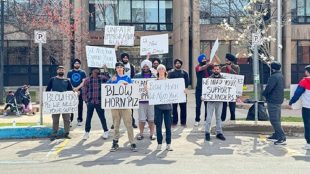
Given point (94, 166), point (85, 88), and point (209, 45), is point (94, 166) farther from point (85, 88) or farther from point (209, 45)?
point (209, 45)

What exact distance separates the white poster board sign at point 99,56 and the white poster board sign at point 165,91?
2.32 meters

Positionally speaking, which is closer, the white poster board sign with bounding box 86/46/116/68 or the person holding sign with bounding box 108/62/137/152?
the person holding sign with bounding box 108/62/137/152

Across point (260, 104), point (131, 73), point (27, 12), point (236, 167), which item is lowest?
point (236, 167)

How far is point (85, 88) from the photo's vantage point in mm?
10500

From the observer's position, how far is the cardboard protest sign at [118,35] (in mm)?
12641

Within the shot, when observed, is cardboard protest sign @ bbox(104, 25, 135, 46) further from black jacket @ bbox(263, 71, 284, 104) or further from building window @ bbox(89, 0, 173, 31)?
building window @ bbox(89, 0, 173, 31)

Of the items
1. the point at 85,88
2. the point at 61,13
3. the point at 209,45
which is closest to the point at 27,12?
the point at 61,13

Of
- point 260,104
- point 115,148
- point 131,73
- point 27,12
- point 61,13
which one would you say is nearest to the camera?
point 115,148

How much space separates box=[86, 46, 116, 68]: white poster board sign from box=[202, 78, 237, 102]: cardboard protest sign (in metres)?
2.85

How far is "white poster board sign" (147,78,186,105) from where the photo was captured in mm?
9336

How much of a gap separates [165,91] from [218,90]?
5.05 feet

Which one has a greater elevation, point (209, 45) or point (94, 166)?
point (209, 45)

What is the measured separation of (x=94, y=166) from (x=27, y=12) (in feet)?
69.0

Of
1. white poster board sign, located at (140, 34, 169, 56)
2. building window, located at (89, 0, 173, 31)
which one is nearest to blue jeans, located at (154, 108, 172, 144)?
white poster board sign, located at (140, 34, 169, 56)
